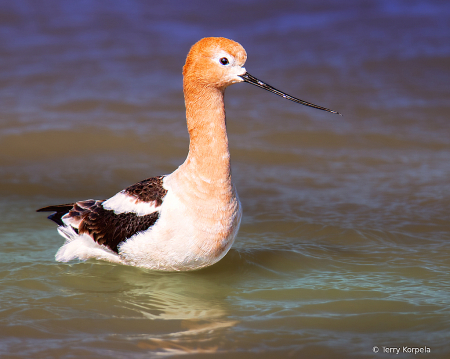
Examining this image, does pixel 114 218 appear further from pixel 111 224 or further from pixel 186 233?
pixel 186 233

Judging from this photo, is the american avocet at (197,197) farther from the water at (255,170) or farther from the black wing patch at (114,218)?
the water at (255,170)

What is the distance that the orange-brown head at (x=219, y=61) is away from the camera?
4.97 meters

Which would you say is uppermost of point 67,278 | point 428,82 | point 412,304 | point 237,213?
point 428,82

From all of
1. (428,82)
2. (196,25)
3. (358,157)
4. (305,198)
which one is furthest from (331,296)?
(196,25)

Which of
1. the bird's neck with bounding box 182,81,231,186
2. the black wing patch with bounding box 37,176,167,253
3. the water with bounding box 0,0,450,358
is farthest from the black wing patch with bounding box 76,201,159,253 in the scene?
the bird's neck with bounding box 182,81,231,186

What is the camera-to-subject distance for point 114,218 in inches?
217

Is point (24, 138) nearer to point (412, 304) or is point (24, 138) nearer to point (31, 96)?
point (31, 96)

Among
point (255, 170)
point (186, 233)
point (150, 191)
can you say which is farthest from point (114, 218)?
point (255, 170)

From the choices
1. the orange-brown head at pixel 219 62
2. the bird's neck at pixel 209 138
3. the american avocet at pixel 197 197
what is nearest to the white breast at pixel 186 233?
the american avocet at pixel 197 197

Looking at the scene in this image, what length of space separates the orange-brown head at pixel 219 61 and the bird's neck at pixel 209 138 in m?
0.12

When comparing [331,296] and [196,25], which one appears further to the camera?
[196,25]

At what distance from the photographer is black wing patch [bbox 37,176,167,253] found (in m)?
5.24

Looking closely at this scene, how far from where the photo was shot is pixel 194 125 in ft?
17.1

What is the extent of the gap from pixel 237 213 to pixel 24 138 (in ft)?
18.3
